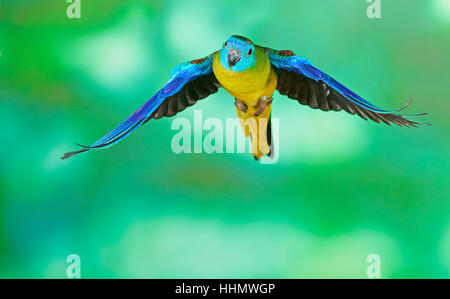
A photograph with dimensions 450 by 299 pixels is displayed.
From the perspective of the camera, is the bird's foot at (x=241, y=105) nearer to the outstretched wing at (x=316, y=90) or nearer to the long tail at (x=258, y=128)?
the long tail at (x=258, y=128)

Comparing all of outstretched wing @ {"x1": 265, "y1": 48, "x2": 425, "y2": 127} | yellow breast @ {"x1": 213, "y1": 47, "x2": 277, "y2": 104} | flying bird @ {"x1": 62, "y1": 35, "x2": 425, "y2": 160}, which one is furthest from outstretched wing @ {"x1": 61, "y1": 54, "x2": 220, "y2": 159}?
outstretched wing @ {"x1": 265, "y1": 48, "x2": 425, "y2": 127}

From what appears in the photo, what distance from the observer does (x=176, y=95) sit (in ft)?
7.13

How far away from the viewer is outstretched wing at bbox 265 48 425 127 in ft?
6.51

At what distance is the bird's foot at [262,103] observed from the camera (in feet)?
7.02

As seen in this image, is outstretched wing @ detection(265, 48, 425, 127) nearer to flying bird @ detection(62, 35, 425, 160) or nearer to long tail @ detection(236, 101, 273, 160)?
flying bird @ detection(62, 35, 425, 160)

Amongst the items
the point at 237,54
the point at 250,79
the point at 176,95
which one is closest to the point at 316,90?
the point at 250,79

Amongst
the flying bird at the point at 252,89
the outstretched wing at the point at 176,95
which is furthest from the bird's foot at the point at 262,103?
the outstretched wing at the point at 176,95

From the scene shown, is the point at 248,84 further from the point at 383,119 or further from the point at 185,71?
the point at 383,119

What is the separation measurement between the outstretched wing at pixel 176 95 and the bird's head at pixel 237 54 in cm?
18

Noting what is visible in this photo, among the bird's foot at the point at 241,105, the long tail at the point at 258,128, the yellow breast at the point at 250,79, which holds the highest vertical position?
the yellow breast at the point at 250,79

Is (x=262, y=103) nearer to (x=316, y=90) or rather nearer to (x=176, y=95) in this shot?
(x=316, y=90)

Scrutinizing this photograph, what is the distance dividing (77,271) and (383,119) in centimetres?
164

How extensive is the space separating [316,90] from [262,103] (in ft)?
0.79

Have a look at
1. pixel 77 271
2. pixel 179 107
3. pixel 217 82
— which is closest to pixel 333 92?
pixel 217 82
